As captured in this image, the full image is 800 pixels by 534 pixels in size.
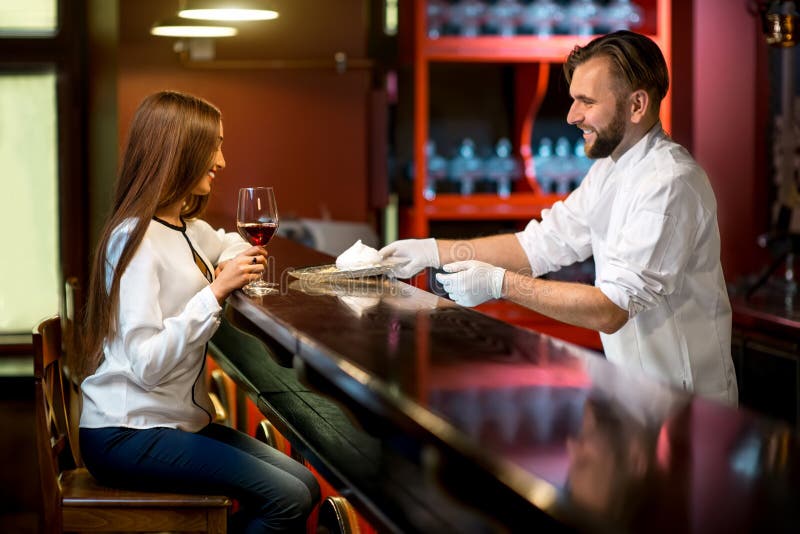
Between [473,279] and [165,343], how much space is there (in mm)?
692

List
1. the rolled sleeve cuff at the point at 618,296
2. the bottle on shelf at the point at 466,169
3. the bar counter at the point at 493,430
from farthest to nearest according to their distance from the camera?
the bottle on shelf at the point at 466,169 < the rolled sleeve cuff at the point at 618,296 < the bar counter at the point at 493,430

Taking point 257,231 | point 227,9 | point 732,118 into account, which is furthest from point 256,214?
point 732,118

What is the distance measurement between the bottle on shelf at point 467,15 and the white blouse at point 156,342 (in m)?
3.20

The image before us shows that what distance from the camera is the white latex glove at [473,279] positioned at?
2.35m

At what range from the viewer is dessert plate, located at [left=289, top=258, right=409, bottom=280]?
7.95ft

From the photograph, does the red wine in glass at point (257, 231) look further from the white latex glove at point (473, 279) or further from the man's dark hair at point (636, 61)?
the man's dark hair at point (636, 61)

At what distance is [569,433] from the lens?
120cm

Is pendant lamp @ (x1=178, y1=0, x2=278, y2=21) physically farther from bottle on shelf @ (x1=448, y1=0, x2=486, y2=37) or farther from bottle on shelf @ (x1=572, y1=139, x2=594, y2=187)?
bottle on shelf @ (x1=572, y1=139, x2=594, y2=187)

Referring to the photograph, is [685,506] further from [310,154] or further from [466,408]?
[310,154]

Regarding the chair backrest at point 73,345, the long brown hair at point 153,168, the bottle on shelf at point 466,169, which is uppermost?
the bottle on shelf at point 466,169

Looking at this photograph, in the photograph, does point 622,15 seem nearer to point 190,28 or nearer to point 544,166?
point 544,166

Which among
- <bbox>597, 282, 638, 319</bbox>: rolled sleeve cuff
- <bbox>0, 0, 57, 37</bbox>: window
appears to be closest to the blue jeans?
<bbox>597, 282, 638, 319</bbox>: rolled sleeve cuff

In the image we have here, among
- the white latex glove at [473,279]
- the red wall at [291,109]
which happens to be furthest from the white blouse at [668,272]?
the red wall at [291,109]

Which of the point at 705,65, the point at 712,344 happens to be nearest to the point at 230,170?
the point at 705,65
